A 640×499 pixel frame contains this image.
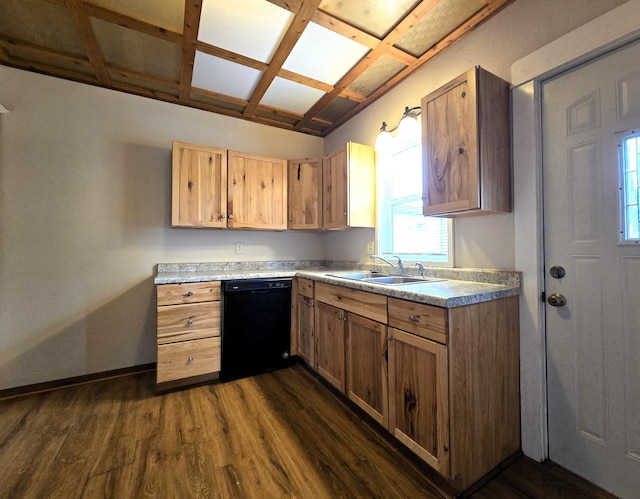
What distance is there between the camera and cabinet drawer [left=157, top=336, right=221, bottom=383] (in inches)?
85.0

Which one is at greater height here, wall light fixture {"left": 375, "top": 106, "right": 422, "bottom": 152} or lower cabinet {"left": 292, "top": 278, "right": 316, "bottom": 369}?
wall light fixture {"left": 375, "top": 106, "right": 422, "bottom": 152}

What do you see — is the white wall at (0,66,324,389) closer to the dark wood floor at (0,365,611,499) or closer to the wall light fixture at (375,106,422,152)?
the dark wood floor at (0,365,611,499)

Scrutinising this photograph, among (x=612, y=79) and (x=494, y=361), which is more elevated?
(x=612, y=79)

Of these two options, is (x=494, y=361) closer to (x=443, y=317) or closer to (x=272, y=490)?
(x=443, y=317)

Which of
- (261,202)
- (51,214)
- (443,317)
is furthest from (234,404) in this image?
(51,214)

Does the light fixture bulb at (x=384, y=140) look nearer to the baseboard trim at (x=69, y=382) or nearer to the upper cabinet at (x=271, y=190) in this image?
the upper cabinet at (x=271, y=190)

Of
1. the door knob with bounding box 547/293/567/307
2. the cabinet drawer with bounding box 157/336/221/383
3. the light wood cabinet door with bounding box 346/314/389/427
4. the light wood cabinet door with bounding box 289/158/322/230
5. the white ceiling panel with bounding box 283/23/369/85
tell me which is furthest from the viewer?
the light wood cabinet door with bounding box 289/158/322/230

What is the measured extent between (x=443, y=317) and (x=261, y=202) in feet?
7.09

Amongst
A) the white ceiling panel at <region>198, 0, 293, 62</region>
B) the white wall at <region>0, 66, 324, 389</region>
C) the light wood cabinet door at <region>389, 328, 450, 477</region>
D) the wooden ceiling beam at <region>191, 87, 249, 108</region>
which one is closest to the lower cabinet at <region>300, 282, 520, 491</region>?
the light wood cabinet door at <region>389, 328, 450, 477</region>

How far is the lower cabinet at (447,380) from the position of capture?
1.25m

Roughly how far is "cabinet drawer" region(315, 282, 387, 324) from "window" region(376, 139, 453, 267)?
678 mm

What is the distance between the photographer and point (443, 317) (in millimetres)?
1242

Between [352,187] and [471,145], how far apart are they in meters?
1.24

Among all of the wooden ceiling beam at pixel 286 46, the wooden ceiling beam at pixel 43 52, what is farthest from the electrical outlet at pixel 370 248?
the wooden ceiling beam at pixel 43 52
